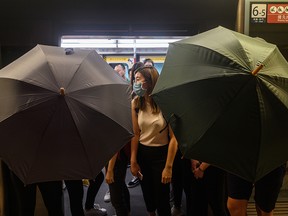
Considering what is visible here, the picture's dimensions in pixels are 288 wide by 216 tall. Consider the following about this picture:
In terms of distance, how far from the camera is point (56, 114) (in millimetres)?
1416

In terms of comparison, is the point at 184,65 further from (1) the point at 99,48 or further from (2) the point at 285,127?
(1) the point at 99,48

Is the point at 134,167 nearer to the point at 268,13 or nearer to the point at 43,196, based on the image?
the point at 43,196

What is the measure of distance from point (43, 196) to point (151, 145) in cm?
77

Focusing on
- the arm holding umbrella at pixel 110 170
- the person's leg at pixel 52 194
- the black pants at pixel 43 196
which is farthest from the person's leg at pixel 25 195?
the arm holding umbrella at pixel 110 170

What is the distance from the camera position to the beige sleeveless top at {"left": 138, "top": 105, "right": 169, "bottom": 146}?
223cm

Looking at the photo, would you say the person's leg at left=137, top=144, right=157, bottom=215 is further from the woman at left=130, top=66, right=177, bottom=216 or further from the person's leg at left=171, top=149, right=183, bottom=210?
the person's leg at left=171, top=149, right=183, bottom=210

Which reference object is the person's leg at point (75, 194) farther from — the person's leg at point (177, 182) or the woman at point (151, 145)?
the person's leg at point (177, 182)

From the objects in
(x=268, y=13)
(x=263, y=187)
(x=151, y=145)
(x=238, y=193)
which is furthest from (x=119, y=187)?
(x=268, y=13)

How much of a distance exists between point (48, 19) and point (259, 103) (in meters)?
2.10

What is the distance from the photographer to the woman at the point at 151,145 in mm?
2211

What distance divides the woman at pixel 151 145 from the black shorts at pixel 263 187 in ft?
1.56

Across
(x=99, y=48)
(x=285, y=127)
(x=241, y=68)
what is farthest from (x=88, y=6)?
(x=99, y=48)

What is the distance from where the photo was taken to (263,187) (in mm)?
1872

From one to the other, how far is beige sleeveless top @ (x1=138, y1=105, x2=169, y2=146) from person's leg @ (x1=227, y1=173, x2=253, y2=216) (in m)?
0.55
